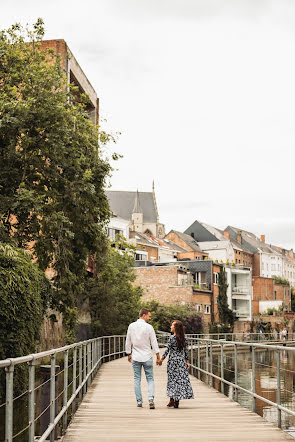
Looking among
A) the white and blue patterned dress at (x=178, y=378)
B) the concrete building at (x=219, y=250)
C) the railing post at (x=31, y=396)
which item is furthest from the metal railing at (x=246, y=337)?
the railing post at (x=31, y=396)

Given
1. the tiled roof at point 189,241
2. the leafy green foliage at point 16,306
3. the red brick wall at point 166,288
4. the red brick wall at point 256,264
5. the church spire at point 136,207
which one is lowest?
the leafy green foliage at point 16,306

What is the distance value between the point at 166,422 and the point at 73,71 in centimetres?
2817

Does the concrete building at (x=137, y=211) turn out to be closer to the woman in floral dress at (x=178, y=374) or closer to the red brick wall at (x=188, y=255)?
the red brick wall at (x=188, y=255)

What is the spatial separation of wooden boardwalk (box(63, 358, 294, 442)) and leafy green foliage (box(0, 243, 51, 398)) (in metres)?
1.84

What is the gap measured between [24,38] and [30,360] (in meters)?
15.3

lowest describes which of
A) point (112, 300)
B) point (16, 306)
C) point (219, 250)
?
point (16, 306)

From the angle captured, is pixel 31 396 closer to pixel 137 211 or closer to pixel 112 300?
pixel 112 300

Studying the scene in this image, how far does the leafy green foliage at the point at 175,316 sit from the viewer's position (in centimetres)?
5656

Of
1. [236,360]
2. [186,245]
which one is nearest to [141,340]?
[236,360]

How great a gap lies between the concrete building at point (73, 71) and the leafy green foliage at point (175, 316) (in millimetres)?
19922

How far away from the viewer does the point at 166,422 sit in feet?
31.6

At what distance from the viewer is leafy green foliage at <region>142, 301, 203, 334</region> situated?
56.6m

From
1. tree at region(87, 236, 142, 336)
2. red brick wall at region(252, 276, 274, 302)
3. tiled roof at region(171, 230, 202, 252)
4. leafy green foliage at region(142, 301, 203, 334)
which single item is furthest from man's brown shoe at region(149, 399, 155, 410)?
tiled roof at region(171, 230, 202, 252)

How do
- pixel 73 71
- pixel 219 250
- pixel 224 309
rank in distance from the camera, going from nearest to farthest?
1. pixel 73 71
2. pixel 224 309
3. pixel 219 250
